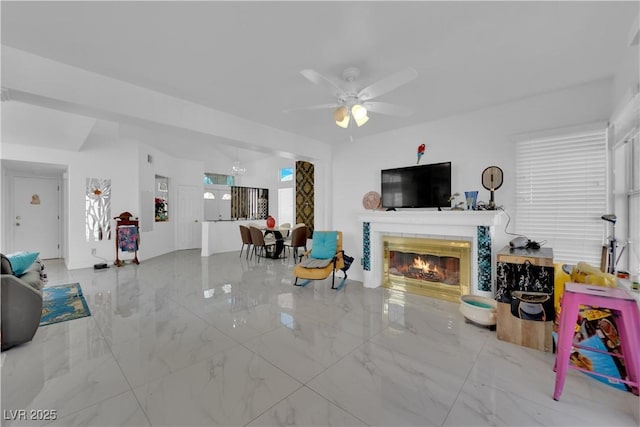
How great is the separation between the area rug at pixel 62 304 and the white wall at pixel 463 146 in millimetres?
3892

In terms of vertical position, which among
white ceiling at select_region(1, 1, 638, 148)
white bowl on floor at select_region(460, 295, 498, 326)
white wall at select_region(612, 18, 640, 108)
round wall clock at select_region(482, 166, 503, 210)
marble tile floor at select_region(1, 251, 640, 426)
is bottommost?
marble tile floor at select_region(1, 251, 640, 426)

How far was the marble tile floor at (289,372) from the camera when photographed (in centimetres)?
157

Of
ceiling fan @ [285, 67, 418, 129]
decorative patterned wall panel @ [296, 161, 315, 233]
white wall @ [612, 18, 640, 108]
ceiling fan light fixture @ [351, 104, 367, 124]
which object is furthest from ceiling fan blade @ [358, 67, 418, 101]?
decorative patterned wall panel @ [296, 161, 315, 233]

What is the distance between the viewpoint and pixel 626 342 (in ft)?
5.51

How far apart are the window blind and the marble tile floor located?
137 centimetres

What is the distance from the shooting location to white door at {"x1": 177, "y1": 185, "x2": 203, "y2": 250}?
26.0 feet

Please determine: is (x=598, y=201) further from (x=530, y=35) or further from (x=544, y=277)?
(x=530, y=35)

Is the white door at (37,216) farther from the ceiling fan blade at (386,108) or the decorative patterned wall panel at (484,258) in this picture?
the decorative patterned wall panel at (484,258)

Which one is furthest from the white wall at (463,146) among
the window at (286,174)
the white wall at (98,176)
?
the white wall at (98,176)

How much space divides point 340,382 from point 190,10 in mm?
2765

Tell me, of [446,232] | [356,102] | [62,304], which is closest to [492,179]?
[446,232]

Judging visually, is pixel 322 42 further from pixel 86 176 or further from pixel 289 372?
pixel 86 176

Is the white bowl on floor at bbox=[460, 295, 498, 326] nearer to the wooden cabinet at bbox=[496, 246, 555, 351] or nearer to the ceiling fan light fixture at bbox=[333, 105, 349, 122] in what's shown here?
the wooden cabinet at bbox=[496, 246, 555, 351]

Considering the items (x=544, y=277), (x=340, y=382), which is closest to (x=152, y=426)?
(x=340, y=382)
